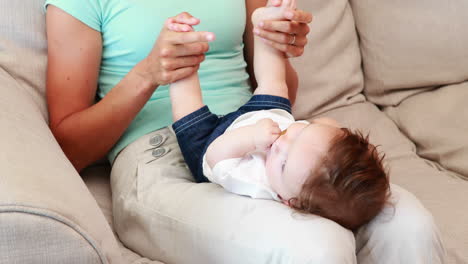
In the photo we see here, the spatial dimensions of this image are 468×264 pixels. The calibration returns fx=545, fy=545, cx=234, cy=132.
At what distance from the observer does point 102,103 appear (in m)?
1.14

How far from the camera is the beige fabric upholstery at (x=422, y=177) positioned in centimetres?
111

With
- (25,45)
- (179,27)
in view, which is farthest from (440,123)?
(25,45)

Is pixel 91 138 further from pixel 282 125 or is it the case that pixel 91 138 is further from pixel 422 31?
pixel 422 31

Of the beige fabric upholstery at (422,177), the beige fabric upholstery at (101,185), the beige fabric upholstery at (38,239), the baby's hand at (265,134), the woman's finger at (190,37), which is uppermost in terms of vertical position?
the woman's finger at (190,37)

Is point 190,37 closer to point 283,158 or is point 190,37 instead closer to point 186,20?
point 186,20

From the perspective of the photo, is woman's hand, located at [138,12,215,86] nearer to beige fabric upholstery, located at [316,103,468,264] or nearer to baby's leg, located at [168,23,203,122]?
baby's leg, located at [168,23,203,122]

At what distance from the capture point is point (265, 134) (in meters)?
0.96

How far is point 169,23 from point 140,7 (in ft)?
0.60

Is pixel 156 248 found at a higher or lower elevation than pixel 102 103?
lower

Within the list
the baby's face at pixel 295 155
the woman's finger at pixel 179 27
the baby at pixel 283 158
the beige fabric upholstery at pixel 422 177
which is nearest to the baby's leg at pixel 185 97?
the baby at pixel 283 158

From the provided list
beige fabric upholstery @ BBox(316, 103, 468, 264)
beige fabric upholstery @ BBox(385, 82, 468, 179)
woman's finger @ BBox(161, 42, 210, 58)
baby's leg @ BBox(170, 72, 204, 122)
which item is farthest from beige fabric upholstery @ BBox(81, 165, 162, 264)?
beige fabric upholstery @ BBox(385, 82, 468, 179)

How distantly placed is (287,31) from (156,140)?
36cm

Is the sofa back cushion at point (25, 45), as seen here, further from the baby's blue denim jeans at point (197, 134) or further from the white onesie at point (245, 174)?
the white onesie at point (245, 174)

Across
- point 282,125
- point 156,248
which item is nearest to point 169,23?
point 282,125
